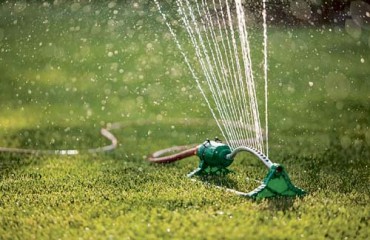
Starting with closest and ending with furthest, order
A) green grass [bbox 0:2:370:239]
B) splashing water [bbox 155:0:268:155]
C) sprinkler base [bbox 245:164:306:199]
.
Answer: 1. green grass [bbox 0:2:370:239]
2. sprinkler base [bbox 245:164:306:199]
3. splashing water [bbox 155:0:268:155]

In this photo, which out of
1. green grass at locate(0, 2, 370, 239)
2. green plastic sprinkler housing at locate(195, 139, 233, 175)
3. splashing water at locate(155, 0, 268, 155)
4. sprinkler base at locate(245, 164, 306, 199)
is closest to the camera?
green grass at locate(0, 2, 370, 239)

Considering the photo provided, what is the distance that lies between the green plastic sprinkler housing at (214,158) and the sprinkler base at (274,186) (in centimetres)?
62

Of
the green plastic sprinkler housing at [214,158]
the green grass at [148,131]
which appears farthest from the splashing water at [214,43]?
the green plastic sprinkler housing at [214,158]

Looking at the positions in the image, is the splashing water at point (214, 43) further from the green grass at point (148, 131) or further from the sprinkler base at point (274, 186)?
the sprinkler base at point (274, 186)

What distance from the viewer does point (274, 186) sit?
15.4 feet

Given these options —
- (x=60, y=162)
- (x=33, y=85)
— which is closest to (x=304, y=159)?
(x=60, y=162)

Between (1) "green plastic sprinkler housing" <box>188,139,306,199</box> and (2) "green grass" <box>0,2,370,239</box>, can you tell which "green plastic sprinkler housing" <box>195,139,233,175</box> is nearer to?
(1) "green plastic sprinkler housing" <box>188,139,306,199</box>

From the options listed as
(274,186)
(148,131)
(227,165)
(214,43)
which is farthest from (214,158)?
(214,43)

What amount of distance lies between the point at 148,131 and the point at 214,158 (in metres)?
2.31

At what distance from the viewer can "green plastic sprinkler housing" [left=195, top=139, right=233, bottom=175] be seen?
5.29m

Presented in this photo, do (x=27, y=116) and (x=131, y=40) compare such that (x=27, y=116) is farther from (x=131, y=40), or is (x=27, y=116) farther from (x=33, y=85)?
(x=131, y=40)

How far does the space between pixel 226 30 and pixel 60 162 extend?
8.58 metres

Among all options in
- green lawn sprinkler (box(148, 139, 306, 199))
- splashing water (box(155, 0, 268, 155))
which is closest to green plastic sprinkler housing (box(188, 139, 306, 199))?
green lawn sprinkler (box(148, 139, 306, 199))

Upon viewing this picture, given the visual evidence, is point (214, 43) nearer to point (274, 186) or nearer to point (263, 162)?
point (263, 162)
